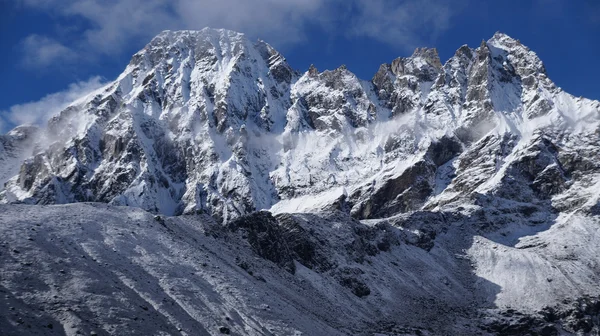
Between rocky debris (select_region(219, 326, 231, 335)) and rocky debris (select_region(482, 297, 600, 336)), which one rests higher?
rocky debris (select_region(482, 297, 600, 336))

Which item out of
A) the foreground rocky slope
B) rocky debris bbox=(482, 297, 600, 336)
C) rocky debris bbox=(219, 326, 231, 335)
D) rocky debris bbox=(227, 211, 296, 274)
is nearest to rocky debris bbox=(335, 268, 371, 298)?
the foreground rocky slope

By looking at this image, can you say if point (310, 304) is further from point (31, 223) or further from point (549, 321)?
point (549, 321)

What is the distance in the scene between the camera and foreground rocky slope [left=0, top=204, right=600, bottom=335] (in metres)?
46.2

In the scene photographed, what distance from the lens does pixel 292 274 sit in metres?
88.6

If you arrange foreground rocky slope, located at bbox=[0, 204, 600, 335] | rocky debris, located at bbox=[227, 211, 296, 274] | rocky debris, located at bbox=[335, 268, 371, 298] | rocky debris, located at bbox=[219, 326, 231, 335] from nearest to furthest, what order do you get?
foreground rocky slope, located at bbox=[0, 204, 600, 335] → rocky debris, located at bbox=[219, 326, 231, 335] → rocky debris, located at bbox=[227, 211, 296, 274] → rocky debris, located at bbox=[335, 268, 371, 298]

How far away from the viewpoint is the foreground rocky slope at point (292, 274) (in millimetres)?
46172

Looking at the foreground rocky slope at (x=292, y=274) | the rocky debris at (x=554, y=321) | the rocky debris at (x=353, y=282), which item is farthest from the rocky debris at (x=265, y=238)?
the rocky debris at (x=554, y=321)

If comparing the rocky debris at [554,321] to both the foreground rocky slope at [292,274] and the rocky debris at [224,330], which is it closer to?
the foreground rocky slope at [292,274]

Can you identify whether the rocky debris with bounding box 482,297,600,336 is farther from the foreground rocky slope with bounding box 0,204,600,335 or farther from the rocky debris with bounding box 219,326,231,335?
the rocky debris with bounding box 219,326,231,335

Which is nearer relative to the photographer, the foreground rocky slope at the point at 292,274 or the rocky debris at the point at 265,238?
the foreground rocky slope at the point at 292,274

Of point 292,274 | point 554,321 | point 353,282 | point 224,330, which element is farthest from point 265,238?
point 554,321

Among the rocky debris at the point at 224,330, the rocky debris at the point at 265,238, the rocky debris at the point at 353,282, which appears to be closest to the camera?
the rocky debris at the point at 224,330

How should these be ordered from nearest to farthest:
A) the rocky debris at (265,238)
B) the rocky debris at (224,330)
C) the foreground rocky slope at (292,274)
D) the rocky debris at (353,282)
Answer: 1. the foreground rocky slope at (292,274)
2. the rocky debris at (224,330)
3. the rocky debris at (265,238)
4. the rocky debris at (353,282)

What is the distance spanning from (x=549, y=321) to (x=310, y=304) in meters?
47.5
